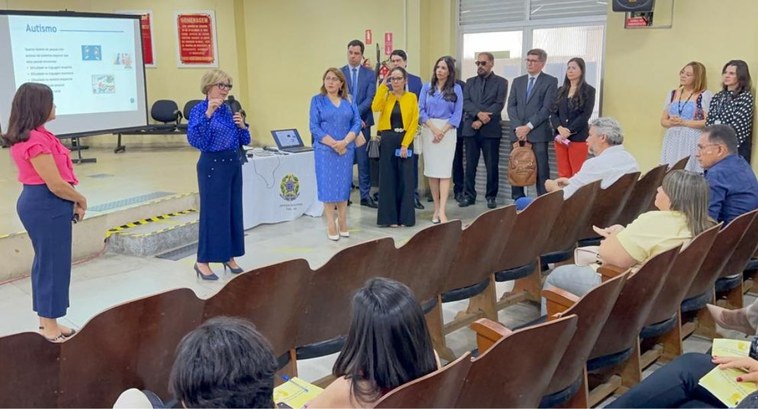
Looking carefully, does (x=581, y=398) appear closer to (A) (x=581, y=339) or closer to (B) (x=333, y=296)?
(A) (x=581, y=339)

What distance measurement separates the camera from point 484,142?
663 cm

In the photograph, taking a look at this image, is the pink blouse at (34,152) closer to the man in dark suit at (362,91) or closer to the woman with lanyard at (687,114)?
the man in dark suit at (362,91)

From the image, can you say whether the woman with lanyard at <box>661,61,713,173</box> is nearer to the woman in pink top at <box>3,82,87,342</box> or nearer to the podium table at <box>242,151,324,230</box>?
the podium table at <box>242,151,324,230</box>

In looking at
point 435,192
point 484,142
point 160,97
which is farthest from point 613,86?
point 160,97

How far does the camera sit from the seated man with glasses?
3365mm

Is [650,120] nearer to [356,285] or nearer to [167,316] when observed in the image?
[356,285]

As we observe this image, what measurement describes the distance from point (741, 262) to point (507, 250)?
47.8 inches

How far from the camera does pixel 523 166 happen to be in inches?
241

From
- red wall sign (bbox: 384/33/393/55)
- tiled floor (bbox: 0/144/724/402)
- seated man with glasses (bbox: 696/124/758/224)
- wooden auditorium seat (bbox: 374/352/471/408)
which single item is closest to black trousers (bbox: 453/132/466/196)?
tiled floor (bbox: 0/144/724/402)

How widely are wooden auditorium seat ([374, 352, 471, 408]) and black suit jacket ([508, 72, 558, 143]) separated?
15.9ft

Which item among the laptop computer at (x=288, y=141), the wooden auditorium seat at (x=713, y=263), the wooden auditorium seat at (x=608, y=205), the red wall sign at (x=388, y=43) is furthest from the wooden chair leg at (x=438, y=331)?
the red wall sign at (x=388, y=43)

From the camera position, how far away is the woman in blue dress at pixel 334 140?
515 centimetres

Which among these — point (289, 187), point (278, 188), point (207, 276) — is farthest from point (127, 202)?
point (207, 276)

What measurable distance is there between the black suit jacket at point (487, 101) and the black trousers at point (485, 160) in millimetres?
86
